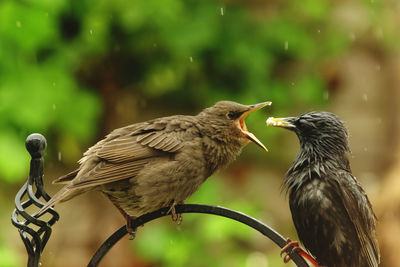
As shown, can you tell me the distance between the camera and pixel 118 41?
558cm

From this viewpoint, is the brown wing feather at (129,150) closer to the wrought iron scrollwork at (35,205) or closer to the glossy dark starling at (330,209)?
the wrought iron scrollwork at (35,205)

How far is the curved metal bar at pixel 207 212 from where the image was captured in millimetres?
2277

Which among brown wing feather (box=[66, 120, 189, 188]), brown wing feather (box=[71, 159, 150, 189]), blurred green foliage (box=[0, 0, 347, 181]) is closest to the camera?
brown wing feather (box=[71, 159, 150, 189])

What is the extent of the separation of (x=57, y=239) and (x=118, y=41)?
2.15 meters

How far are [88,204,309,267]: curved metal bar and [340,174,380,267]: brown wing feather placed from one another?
362 mm

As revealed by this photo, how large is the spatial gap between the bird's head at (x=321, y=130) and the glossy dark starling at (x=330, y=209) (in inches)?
0.5

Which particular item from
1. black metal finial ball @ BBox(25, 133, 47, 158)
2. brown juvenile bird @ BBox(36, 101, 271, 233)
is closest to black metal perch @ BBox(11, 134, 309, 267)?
black metal finial ball @ BBox(25, 133, 47, 158)

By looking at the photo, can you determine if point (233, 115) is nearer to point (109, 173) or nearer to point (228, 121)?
point (228, 121)

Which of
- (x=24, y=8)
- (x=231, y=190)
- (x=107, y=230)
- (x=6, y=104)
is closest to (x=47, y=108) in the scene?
(x=6, y=104)

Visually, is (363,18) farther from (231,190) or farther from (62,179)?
(62,179)

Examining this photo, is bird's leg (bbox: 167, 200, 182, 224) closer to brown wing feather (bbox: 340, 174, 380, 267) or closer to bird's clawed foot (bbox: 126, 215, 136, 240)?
bird's clawed foot (bbox: 126, 215, 136, 240)

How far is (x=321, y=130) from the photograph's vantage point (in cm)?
289

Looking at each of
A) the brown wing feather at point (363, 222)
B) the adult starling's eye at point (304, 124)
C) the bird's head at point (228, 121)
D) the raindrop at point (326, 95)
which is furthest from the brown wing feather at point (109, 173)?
the raindrop at point (326, 95)

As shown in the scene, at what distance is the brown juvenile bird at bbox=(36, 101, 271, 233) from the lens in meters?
2.65
